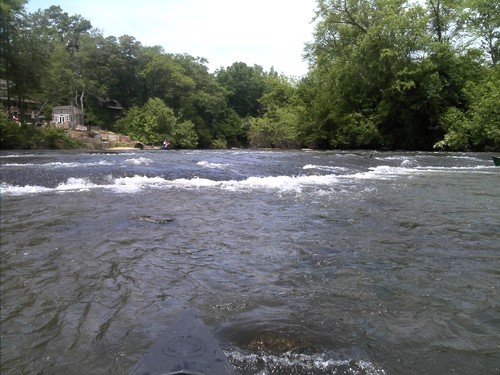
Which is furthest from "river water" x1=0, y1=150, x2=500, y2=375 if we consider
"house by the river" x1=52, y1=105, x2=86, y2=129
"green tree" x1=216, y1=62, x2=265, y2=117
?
"green tree" x1=216, y1=62, x2=265, y2=117

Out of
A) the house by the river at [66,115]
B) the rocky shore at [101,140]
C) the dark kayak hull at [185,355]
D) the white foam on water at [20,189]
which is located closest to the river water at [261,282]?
the dark kayak hull at [185,355]

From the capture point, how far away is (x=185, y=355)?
203 centimetres

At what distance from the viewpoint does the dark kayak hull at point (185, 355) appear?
188 centimetres

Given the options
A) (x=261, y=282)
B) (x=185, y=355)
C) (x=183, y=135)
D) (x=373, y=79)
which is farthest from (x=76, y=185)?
(x=183, y=135)

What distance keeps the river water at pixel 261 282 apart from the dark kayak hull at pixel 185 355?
0.40m

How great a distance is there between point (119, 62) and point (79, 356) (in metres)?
55.5

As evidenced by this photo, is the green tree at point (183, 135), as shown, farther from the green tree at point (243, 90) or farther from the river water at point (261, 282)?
the river water at point (261, 282)

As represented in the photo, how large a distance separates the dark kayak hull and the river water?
402mm

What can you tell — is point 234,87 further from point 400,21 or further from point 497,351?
point 497,351

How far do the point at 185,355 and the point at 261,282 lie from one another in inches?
71.6

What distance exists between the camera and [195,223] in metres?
6.07

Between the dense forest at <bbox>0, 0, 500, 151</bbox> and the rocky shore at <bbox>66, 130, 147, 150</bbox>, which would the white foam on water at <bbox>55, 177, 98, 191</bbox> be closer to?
the dense forest at <bbox>0, 0, 500, 151</bbox>

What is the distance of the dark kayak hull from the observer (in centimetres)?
188

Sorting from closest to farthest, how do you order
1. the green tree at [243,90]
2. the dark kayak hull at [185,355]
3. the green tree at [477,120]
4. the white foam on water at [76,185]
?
the dark kayak hull at [185,355], the white foam on water at [76,185], the green tree at [477,120], the green tree at [243,90]
